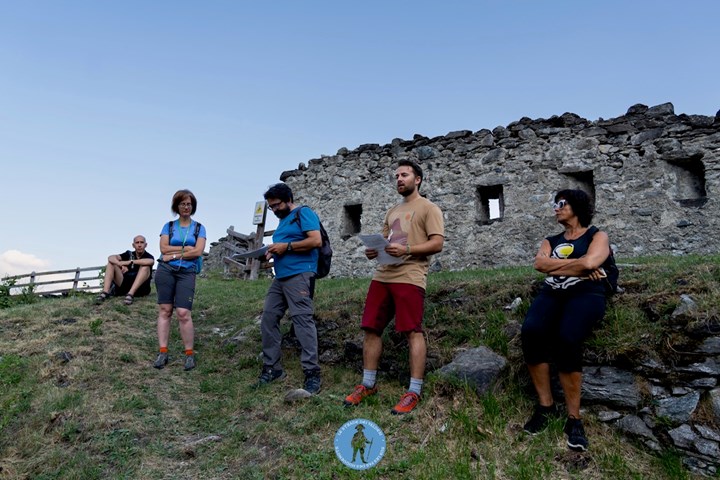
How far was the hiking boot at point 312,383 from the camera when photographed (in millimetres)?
4297

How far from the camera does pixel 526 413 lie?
142 inches

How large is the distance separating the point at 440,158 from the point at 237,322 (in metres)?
5.70

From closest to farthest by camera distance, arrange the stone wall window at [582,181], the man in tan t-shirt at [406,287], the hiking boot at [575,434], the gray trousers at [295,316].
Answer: the hiking boot at [575,434] → the man in tan t-shirt at [406,287] → the gray trousers at [295,316] → the stone wall window at [582,181]

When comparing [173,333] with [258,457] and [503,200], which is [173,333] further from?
[503,200]

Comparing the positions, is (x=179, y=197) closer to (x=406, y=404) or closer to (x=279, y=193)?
(x=279, y=193)

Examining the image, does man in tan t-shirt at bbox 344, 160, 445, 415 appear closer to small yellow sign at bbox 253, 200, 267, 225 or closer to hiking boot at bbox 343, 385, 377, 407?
hiking boot at bbox 343, 385, 377, 407

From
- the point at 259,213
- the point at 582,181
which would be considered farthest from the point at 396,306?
the point at 259,213

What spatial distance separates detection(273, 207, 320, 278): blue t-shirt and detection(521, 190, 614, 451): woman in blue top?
2012mm

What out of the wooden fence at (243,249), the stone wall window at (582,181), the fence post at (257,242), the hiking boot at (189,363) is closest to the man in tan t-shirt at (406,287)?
the hiking boot at (189,363)

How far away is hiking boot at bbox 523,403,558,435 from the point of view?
3387mm

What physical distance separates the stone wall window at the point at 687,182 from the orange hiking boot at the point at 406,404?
7.00 metres

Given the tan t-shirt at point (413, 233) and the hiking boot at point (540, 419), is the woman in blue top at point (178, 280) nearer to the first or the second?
the tan t-shirt at point (413, 233)

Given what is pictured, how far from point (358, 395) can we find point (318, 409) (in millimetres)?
343

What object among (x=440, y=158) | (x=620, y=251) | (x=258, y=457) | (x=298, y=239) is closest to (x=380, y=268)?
(x=298, y=239)
